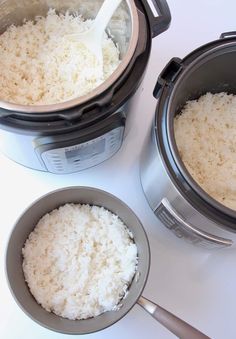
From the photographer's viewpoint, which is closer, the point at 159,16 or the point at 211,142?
the point at 159,16

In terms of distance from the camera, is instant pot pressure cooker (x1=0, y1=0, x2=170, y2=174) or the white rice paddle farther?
the white rice paddle

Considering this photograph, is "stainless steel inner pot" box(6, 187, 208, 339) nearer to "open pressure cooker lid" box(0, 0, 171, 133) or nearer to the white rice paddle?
"open pressure cooker lid" box(0, 0, 171, 133)

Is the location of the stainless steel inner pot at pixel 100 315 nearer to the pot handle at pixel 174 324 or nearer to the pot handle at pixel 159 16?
the pot handle at pixel 174 324

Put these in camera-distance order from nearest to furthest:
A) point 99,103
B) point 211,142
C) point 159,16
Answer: point 99,103
point 159,16
point 211,142

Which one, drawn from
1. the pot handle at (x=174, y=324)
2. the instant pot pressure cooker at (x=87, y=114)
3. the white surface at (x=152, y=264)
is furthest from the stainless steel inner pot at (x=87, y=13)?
the pot handle at (x=174, y=324)

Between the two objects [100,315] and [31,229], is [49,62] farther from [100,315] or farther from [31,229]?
[100,315]

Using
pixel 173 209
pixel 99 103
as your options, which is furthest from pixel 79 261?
pixel 99 103

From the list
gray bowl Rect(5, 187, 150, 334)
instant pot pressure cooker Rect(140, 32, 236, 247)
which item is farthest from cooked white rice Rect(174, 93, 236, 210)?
gray bowl Rect(5, 187, 150, 334)
